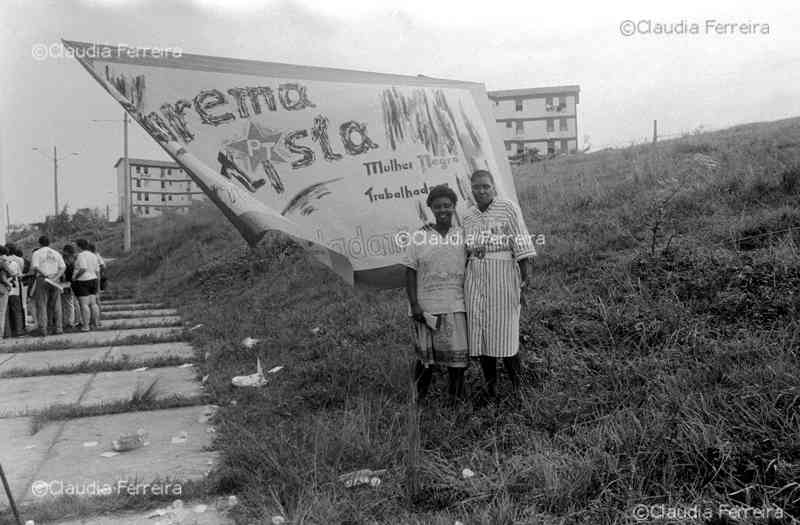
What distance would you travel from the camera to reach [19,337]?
9.27m

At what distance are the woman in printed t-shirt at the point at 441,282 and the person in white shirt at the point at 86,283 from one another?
290 inches

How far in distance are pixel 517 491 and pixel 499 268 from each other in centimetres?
150

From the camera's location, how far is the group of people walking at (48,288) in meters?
8.94

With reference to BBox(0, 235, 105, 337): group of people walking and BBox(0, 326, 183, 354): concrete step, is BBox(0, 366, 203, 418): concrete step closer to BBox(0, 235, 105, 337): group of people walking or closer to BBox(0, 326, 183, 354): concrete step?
BBox(0, 326, 183, 354): concrete step

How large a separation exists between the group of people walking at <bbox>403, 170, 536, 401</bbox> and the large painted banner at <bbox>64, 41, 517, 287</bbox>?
20cm

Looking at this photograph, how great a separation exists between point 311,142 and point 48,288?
745 centimetres

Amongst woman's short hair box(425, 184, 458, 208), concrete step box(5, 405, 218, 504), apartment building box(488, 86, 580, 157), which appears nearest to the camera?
concrete step box(5, 405, 218, 504)

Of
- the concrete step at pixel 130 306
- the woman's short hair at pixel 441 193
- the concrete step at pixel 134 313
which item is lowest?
the concrete step at pixel 130 306

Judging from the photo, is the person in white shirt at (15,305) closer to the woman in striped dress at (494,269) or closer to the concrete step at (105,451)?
the concrete step at (105,451)

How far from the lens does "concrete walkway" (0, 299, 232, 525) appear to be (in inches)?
130

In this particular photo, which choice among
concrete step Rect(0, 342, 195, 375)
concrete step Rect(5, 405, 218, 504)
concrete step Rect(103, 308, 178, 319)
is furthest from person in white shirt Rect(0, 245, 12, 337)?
concrete step Rect(5, 405, 218, 504)

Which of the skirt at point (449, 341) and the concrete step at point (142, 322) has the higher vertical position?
the skirt at point (449, 341)

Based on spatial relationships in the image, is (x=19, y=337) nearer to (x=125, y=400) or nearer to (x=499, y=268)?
(x=125, y=400)

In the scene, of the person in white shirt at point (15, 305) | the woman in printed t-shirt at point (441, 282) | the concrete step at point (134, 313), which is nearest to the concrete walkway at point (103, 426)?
the person in white shirt at point (15, 305)
